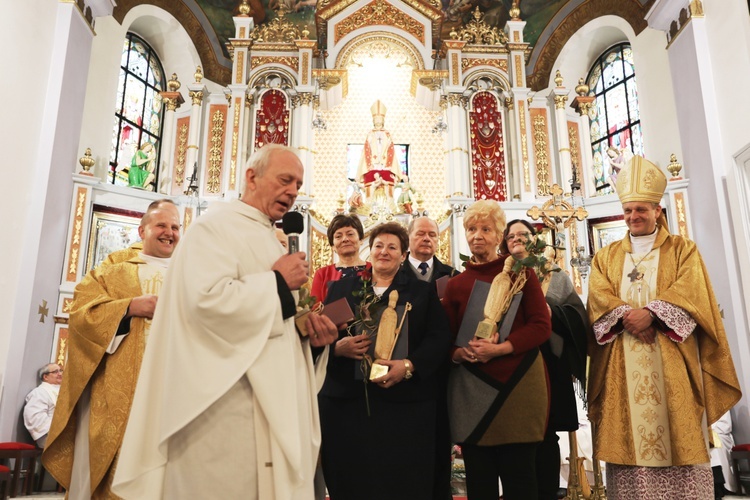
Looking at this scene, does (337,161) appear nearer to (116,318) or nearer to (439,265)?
(439,265)

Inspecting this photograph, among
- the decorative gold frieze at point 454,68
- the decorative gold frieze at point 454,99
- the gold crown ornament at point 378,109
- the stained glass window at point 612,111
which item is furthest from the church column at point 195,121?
the stained glass window at point 612,111

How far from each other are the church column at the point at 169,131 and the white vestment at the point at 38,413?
4.79m

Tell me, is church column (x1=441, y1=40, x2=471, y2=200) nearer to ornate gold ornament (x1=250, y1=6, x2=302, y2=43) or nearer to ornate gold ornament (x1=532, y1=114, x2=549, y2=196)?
ornate gold ornament (x1=532, y1=114, x2=549, y2=196)

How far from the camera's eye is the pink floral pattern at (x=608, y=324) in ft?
9.73

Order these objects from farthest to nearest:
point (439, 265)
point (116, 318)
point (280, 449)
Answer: point (439, 265), point (116, 318), point (280, 449)

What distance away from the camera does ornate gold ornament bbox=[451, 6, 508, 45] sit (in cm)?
1110

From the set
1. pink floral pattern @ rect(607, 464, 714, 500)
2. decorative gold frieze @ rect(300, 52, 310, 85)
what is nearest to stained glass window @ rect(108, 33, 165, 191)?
decorative gold frieze @ rect(300, 52, 310, 85)

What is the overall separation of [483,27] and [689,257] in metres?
9.19

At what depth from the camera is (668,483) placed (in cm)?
281

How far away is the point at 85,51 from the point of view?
7609 millimetres

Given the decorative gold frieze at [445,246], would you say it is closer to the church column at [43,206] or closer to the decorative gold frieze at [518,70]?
the decorative gold frieze at [518,70]

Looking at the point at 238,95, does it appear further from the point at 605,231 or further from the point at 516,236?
the point at 516,236

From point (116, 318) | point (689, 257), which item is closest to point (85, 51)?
point (116, 318)

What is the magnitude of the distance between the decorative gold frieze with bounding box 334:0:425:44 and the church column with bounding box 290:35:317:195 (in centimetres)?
66
